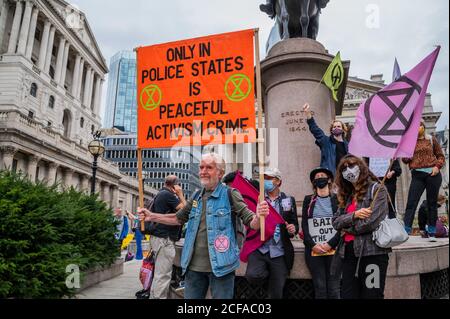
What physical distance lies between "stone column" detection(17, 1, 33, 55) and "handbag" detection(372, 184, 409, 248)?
5598 centimetres

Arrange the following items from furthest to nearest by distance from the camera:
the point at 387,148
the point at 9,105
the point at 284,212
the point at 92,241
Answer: the point at 9,105 → the point at 92,241 → the point at 284,212 → the point at 387,148

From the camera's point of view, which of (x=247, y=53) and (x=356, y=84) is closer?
(x=247, y=53)

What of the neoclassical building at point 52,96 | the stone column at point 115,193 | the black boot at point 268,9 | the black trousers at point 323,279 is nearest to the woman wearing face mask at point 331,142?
the black trousers at point 323,279

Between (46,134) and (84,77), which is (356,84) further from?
(84,77)

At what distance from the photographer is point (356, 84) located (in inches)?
2015

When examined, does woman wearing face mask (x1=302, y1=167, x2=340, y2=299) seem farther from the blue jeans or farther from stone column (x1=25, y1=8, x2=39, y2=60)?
stone column (x1=25, y1=8, x2=39, y2=60)

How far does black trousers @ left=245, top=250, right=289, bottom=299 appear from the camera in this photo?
3.85 meters

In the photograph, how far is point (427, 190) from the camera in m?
6.00
